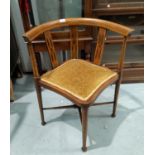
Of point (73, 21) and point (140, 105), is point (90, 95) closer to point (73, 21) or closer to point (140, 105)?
point (73, 21)

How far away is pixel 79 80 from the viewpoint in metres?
1.27

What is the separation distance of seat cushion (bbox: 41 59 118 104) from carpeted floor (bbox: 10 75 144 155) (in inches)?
16.9

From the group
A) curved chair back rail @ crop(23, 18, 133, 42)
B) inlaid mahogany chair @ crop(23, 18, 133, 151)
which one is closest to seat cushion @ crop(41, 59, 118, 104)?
inlaid mahogany chair @ crop(23, 18, 133, 151)

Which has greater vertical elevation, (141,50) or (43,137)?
(141,50)

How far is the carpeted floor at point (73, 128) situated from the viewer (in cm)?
138

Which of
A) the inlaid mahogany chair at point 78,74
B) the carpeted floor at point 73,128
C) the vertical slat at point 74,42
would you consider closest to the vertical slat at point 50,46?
the inlaid mahogany chair at point 78,74

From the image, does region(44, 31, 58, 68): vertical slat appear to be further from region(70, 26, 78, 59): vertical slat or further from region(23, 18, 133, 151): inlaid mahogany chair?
region(70, 26, 78, 59): vertical slat

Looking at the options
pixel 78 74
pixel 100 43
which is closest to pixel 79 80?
pixel 78 74

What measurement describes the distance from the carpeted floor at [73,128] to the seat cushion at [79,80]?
430 mm

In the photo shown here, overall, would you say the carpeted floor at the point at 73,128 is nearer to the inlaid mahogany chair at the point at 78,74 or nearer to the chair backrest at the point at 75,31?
the inlaid mahogany chair at the point at 78,74

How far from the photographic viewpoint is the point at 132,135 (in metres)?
1.46

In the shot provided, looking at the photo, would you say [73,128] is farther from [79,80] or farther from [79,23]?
[79,23]

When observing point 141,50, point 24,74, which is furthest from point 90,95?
point 24,74
